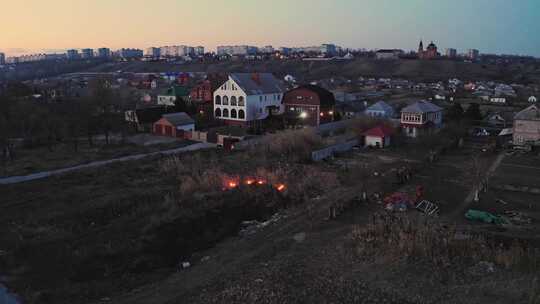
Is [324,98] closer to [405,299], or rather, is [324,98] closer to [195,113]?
[195,113]

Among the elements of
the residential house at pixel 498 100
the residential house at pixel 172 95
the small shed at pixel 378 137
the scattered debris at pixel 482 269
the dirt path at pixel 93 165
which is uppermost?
the residential house at pixel 172 95

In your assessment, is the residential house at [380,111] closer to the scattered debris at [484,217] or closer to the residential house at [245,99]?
the residential house at [245,99]

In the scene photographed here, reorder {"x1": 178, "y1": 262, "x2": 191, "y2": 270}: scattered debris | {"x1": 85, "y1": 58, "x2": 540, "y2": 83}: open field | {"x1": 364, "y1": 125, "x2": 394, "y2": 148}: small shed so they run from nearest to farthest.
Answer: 1. {"x1": 178, "y1": 262, "x2": 191, "y2": 270}: scattered debris
2. {"x1": 364, "y1": 125, "x2": 394, "y2": 148}: small shed
3. {"x1": 85, "y1": 58, "x2": 540, "y2": 83}: open field

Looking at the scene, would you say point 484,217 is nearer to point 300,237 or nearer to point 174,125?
point 300,237

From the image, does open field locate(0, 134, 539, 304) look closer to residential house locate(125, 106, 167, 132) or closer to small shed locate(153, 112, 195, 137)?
small shed locate(153, 112, 195, 137)

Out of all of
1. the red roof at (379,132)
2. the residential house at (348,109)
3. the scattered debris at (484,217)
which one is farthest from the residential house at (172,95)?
the scattered debris at (484,217)

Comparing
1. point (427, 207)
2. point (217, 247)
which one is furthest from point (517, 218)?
point (217, 247)

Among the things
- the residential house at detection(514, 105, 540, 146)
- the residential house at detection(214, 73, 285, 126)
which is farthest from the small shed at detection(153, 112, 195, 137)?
the residential house at detection(514, 105, 540, 146)
